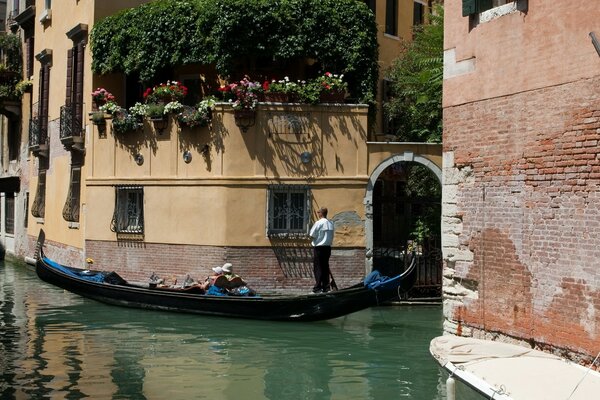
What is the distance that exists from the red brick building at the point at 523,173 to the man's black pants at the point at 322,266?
4186 mm

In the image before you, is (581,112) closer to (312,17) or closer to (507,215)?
(507,215)

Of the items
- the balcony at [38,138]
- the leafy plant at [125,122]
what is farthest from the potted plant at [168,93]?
the balcony at [38,138]

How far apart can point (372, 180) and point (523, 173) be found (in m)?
6.55

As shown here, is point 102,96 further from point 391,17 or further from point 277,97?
point 391,17

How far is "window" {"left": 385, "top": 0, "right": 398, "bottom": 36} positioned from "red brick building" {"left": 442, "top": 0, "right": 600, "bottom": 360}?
9.99 meters

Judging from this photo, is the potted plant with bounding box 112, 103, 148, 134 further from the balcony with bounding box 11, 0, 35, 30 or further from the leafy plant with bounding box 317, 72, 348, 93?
the balcony with bounding box 11, 0, 35, 30

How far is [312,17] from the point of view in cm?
1523

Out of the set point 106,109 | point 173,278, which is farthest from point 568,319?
point 106,109

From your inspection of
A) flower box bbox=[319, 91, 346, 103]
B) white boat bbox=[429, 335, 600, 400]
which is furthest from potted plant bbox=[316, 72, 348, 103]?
white boat bbox=[429, 335, 600, 400]

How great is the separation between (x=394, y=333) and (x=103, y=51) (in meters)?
7.88

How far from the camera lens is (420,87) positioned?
1661 cm

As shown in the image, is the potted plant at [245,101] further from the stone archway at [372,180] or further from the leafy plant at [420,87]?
the leafy plant at [420,87]

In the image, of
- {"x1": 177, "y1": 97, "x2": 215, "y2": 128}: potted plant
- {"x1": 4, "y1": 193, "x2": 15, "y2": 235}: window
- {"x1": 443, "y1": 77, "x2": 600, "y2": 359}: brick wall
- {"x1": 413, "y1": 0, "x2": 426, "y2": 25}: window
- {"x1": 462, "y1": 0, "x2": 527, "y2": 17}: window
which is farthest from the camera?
{"x1": 4, "y1": 193, "x2": 15, "y2": 235}: window

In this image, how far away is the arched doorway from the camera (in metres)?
14.5
